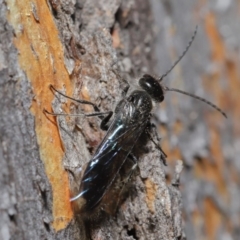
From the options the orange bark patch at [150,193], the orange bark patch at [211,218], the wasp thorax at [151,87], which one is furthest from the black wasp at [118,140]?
the orange bark patch at [211,218]

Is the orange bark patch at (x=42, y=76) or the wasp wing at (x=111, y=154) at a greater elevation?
the orange bark patch at (x=42, y=76)

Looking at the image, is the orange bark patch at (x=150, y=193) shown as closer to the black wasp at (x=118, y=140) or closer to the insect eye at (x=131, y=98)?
the black wasp at (x=118, y=140)

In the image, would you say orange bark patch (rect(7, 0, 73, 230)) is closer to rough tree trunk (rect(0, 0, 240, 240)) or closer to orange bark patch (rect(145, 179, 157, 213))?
rough tree trunk (rect(0, 0, 240, 240))

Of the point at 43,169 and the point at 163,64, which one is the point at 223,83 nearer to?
the point at 163,64

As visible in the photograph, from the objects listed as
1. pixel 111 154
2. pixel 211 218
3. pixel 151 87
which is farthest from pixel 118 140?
pixel 211 218

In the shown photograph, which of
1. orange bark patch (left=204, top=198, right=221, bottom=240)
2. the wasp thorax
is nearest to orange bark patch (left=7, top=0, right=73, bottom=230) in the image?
the wasp thorax

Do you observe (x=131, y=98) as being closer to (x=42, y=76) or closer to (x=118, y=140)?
(x=118, y=140)
